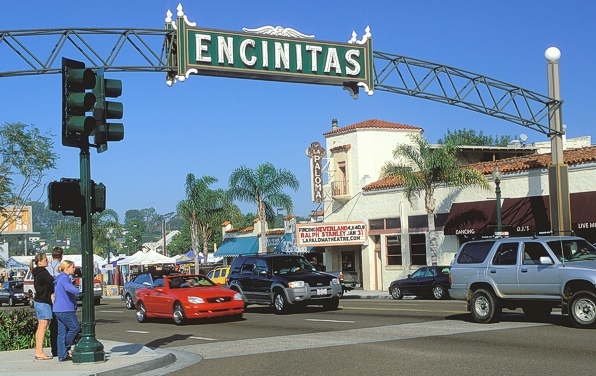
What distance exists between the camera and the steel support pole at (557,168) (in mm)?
29828

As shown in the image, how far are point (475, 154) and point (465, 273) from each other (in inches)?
1104

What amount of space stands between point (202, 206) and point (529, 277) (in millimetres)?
43174

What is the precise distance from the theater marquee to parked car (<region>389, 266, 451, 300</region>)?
32.0 ft

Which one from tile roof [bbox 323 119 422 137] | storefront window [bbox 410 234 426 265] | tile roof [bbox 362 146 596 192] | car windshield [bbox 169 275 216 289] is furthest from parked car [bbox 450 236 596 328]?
tile roof [bbox 323 119 422 137]

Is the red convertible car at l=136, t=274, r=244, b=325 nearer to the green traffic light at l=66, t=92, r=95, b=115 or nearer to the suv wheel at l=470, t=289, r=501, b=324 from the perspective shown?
the suv wheel at l=470, t=289, r=501, b=324

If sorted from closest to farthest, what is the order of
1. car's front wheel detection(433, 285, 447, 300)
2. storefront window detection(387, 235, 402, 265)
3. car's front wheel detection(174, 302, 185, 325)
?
car's front wheel detection(174, 302, 185, 325)
car's front wheel detection(433, 285, 447, 300)
storefront window detection(387, 235, 402, 265)

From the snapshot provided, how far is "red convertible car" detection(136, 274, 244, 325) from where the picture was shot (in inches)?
873

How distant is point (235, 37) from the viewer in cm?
2367

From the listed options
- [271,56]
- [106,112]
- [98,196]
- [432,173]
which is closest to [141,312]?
[271,56]

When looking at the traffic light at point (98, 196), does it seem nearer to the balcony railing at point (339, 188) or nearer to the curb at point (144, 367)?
the curb at point (144, 367)

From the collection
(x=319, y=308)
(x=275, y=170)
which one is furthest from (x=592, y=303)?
(x=275, y=170)

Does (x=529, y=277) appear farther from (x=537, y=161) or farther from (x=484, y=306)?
(x=537, y=161)

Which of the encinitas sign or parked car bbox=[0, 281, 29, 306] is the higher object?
the encinitas sign

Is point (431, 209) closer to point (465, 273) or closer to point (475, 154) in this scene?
point (475, 154)
